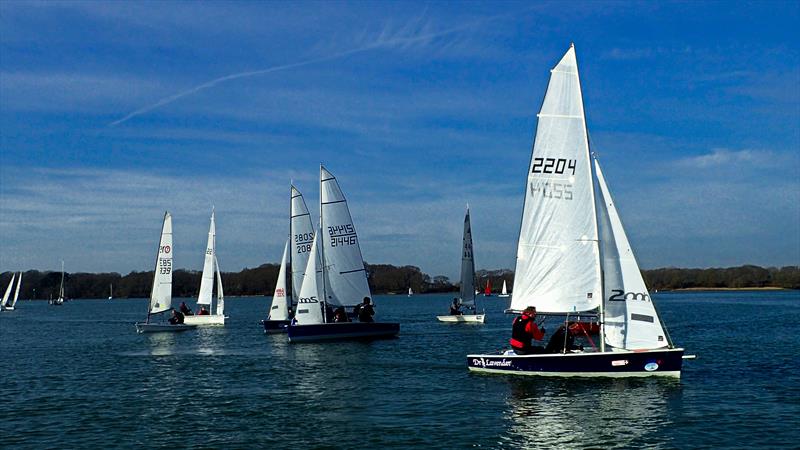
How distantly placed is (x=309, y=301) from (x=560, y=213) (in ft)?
58.6

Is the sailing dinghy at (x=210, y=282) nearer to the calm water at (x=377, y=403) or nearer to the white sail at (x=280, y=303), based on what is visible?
the white sail at (x=280, y=303)

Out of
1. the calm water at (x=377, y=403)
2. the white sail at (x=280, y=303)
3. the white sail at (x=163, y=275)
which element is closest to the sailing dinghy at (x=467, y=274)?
the white sail at (x=280, y=303)

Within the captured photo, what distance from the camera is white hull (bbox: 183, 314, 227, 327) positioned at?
180 feet

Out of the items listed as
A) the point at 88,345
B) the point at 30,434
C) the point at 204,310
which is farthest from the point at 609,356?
the point at 204,310

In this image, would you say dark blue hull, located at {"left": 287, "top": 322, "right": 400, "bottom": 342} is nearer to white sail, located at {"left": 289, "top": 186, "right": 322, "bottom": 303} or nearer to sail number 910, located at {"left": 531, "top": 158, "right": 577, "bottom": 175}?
white sail, located at {"left": 289, "top": 186, "right": 322, "bottom": 303}

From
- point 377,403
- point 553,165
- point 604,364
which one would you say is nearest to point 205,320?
point 377,403

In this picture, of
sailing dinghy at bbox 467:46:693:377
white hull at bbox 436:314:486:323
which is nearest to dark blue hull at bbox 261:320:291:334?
white hull at bbox 436:314:486:323

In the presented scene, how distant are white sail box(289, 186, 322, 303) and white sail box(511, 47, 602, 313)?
74.9 ft

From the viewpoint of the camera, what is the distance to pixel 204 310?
57.5m

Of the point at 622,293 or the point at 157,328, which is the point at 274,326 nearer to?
the point at 157,328

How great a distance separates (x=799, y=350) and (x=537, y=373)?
52.5 ft

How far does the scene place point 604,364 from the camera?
21906 millimetres

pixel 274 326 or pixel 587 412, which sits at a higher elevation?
pixel 274 326

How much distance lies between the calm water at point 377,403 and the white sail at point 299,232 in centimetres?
1038
